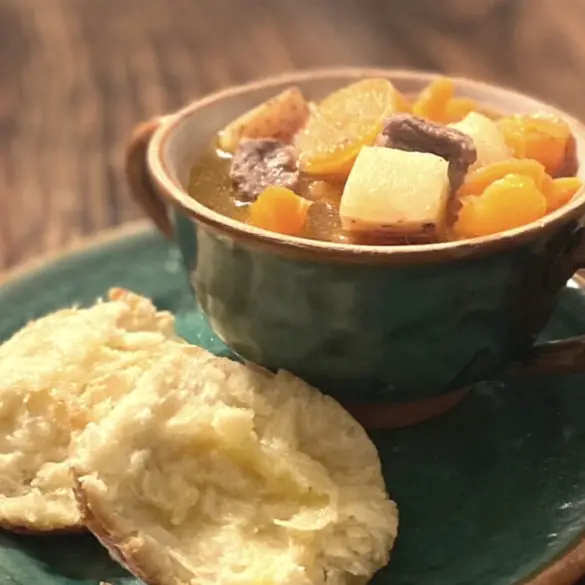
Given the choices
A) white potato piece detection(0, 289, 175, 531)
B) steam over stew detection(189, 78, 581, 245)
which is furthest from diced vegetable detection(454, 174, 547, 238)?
white potato piece detection(0, 289, 175, 531)

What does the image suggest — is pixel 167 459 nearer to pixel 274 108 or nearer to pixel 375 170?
pixel 375 170

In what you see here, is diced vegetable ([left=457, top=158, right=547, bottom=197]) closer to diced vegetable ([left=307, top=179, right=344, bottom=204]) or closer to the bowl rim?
the bowl rim

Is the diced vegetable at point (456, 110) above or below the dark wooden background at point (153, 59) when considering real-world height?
above

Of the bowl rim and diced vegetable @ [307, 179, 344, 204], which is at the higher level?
the bowl rim

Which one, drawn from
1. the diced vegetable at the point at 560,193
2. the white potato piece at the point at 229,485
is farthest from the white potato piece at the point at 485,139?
the white potato piece at the point at 229,485

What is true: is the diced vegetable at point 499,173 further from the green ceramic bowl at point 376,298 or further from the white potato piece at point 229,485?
the white potato piece at point 229,485

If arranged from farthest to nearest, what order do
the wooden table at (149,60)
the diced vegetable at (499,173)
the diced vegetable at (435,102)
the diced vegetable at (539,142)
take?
the wooden table at (149,60) → the diced vegetable at (435,102) → the diced vegetable at (539,142) → the diced vegetable at (499,173)

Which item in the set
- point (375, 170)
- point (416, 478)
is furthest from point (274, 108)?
point (416, 478)
